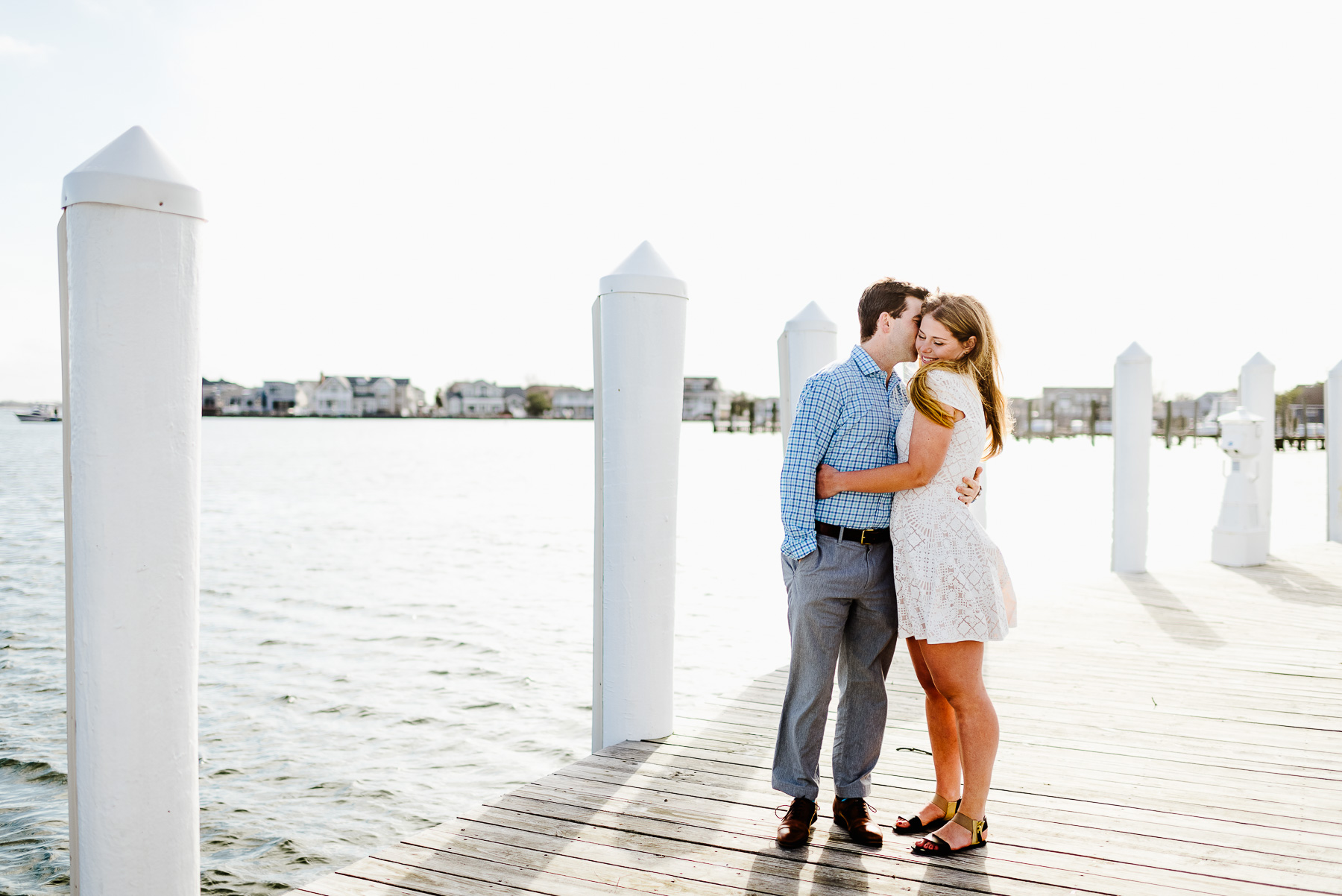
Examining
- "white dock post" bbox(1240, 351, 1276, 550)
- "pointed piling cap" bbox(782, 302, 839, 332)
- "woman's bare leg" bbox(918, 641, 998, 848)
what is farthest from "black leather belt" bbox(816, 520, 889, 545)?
"white dock post" bbox(1240, 351, 1276, 550)

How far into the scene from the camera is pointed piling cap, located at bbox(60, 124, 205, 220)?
2.37 meters

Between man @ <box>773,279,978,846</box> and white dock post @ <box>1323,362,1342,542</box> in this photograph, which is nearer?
man @ <box>773,279,978,846</box>

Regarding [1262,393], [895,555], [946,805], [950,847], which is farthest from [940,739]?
[1262,393]

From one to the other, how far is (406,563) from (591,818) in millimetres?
14731

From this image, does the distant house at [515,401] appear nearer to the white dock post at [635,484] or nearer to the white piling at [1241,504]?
the white piling at [1241,504]

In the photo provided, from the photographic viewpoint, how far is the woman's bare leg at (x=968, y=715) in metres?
3.00

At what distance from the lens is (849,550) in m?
3.04

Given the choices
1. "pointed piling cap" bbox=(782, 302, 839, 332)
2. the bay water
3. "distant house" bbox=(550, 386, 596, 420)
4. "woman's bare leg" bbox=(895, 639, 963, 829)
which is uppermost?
"distant house" bbox=(550, 386, 596, 420)

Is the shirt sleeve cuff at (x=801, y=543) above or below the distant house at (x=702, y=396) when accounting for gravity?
below

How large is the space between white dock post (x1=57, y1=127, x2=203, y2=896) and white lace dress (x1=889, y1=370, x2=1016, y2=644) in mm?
2142

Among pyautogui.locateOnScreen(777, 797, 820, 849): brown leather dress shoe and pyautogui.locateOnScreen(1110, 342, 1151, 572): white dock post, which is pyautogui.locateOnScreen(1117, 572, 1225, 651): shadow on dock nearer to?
pyautogui.locateOnScreen(1110, 342, 1151, 572): white dock post

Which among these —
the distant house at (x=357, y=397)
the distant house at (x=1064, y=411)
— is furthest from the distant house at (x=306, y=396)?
the distant house at (x=1064, y=411)

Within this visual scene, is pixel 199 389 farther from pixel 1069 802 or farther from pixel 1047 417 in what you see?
pixel 1047 417

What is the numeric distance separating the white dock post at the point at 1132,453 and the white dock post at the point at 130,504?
26.8ft
